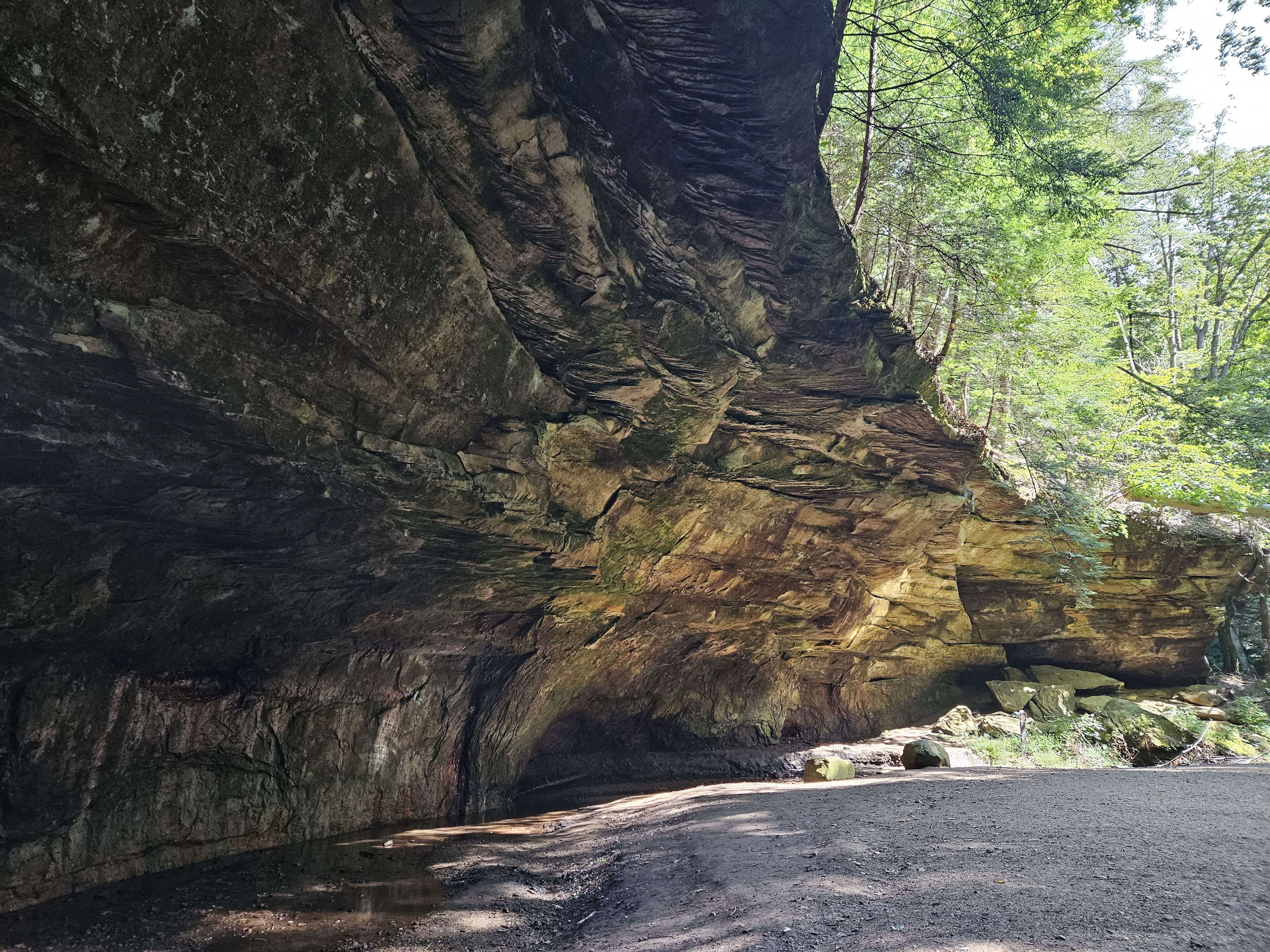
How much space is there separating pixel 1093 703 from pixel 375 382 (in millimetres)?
21668

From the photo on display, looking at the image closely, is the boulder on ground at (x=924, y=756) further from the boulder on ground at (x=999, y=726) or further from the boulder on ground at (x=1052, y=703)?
the boulder on ground at (x=1052, y=703)

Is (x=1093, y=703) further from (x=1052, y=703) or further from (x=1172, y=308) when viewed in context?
(x=1172, y=308)

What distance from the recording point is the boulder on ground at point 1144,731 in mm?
13414

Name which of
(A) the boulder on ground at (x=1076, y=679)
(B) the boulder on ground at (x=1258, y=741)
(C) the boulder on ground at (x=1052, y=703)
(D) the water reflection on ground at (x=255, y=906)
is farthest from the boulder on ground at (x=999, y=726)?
(D) the water reflection on ground at (x=255, y=906)

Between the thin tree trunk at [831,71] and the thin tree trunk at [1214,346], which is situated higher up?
the thin tree trunk at [1214,346]

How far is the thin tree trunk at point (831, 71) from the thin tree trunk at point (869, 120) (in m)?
0.86

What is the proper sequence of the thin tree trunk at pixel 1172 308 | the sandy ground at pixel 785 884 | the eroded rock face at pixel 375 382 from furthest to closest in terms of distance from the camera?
the thin tree trunk at pixel 1172 308 < the eroded rock face at pixel 375 382 < the sandy ground at pixel 785 884

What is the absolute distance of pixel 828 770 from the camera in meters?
13.4

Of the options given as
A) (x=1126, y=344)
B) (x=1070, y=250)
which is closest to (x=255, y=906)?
(x=1070, y=250)

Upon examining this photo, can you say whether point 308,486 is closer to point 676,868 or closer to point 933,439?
point 676,868

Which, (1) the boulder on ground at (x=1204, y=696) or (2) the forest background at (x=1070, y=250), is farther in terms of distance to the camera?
(1) the boulder on ground at (x=1204, y=696)

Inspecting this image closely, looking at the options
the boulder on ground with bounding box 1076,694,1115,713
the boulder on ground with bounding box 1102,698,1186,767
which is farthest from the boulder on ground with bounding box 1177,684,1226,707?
the boulder on ground with bounding box 1102,698,1186,767

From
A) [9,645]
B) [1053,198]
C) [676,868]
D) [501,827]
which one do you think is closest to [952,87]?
[1053,198]

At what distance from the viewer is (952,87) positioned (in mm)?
9852
